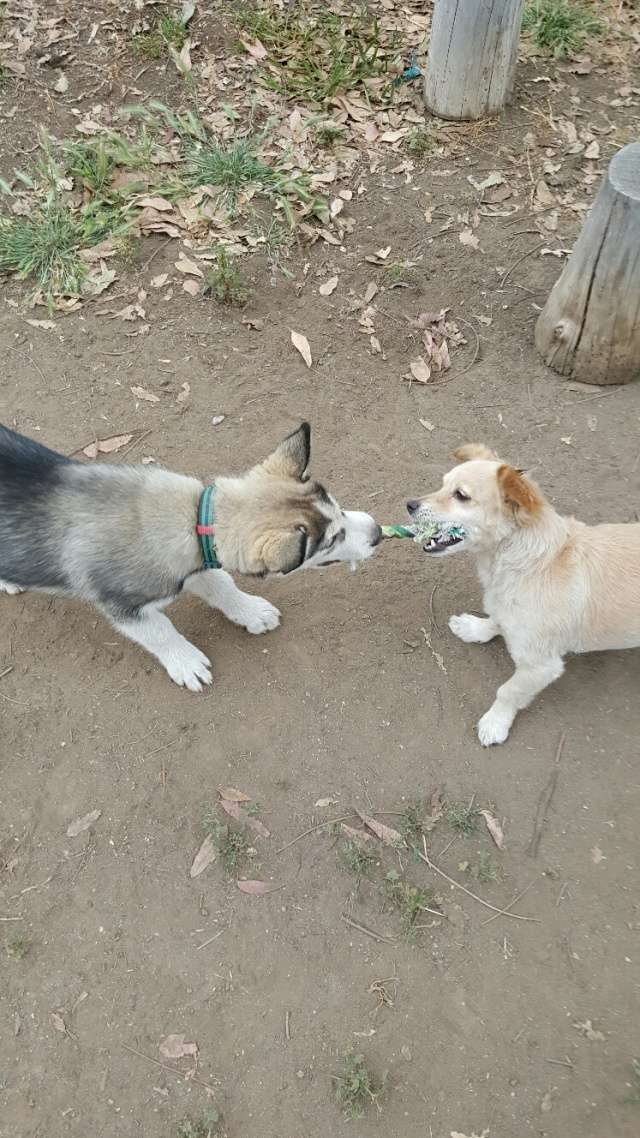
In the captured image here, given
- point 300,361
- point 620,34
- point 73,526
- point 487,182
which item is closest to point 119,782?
point 73,526

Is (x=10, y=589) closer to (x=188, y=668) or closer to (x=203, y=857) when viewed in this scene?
(x=188, y=668)

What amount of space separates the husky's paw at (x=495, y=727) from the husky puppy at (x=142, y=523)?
1.22 metres

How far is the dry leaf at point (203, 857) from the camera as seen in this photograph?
3.69m

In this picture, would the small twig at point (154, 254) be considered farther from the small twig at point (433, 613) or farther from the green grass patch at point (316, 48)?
the small twig at point (433, 613)

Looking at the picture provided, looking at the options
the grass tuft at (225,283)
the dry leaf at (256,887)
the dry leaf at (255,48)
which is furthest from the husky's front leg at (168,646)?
the dry leaf at (255,48)

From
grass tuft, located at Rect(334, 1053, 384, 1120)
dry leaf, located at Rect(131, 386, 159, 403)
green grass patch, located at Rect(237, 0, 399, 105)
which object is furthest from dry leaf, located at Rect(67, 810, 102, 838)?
green grass patch, located at Rect(237, 0, 399, 105)

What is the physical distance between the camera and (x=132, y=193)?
21.8 ft

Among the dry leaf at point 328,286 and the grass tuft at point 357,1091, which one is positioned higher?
the dry leaf at point 328,286

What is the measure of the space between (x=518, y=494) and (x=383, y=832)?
1.92 metres

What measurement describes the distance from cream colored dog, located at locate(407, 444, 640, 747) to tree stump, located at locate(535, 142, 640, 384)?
216 cm

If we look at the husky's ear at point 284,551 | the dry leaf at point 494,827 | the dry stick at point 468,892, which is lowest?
the dry stick at point 468,892

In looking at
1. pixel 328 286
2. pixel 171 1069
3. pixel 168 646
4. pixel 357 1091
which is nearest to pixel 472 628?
pixel 168 646

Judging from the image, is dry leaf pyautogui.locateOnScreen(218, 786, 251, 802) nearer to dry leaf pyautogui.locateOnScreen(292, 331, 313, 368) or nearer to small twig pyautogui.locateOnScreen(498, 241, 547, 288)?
dry leaf pyautogui.locateOnScreen(292, 331, 313, 368)

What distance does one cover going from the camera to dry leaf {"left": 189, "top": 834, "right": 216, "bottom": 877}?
3.69 meters
